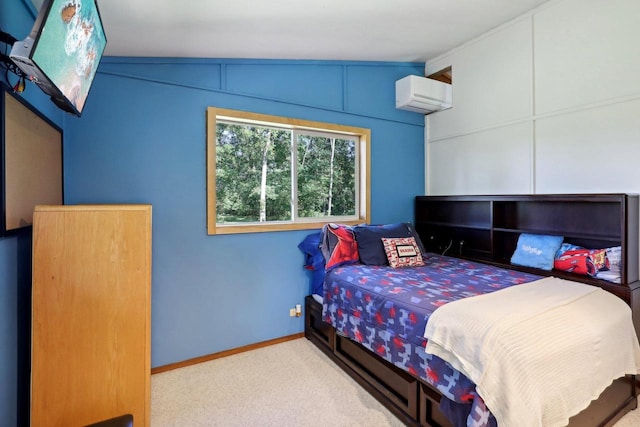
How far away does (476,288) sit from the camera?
206 cm

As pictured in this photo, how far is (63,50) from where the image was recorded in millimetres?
1286

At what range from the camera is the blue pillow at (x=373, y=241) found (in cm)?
278

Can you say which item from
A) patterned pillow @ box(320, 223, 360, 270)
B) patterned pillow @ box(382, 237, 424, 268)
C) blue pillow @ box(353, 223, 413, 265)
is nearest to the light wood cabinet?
patterned pillow @ box(320, 223, 360, 270)

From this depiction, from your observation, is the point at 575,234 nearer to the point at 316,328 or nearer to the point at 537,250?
the point at 537,250

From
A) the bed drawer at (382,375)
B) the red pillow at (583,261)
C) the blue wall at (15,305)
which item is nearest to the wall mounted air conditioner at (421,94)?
the red pillow at (583,261)

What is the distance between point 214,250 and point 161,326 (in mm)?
719

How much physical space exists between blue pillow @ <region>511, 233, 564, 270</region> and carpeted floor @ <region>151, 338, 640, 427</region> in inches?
42.3

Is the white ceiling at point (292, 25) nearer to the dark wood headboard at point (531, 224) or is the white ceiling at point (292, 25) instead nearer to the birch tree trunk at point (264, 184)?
the birch tree trunk at point (264, 184)

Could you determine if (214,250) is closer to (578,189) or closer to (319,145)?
(319,145)

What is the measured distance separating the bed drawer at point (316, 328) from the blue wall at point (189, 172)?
4.1 inches

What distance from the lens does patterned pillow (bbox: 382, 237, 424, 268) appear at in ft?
9.05

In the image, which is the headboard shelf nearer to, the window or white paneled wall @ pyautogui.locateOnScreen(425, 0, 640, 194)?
white paneled wall @ pyautogui.locateOnScreen(425, 0, 640, 194)

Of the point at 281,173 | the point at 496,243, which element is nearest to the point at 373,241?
the point at 281,173

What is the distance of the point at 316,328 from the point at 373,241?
0.99m
